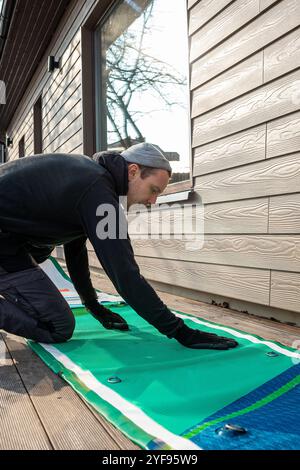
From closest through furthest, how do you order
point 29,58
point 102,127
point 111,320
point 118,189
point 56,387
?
point 56,387 → point 118,189 → point 111,320 → point 102,127 → point 29,58

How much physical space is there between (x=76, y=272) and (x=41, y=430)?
1191 millimetres

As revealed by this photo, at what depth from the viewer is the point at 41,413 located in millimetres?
1158

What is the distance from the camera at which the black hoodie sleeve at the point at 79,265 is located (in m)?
2.19

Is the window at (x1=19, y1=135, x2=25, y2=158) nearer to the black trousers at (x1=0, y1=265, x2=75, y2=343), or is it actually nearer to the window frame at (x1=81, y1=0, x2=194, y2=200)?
the window frame at (x1=81, y1=0, x2=194, y2=200)

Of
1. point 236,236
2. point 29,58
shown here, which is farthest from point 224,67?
point 29,58

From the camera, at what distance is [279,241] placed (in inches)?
85.6

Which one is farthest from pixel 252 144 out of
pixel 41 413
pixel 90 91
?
pixel 90 91

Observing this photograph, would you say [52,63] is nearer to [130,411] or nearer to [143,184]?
[143,184]

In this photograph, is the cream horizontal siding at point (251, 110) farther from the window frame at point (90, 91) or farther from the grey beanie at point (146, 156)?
the window frame at point (90, 91)

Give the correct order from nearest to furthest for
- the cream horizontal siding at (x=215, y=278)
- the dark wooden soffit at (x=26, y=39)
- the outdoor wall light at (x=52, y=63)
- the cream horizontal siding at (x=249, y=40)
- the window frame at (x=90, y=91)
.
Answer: the cream horizontal siding at (x=249, y=40) < the cream horizontal siding at (x=215, y=278) < the window frame at (x=90, y=91) < the dark wooden soffit at (x=26, y=39) < the outdoor wall light at (x=52, y=63)

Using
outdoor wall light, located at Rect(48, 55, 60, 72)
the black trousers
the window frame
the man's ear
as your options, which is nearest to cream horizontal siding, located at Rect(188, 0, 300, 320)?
the man's ear

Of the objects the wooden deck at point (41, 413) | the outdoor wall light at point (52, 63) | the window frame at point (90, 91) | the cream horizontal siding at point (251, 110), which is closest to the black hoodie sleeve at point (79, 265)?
the wooden deck at point (41, 413)

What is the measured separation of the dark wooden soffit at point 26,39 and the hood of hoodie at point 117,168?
3914 mm

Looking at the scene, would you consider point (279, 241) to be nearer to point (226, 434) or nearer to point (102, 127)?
point (226, 434)
